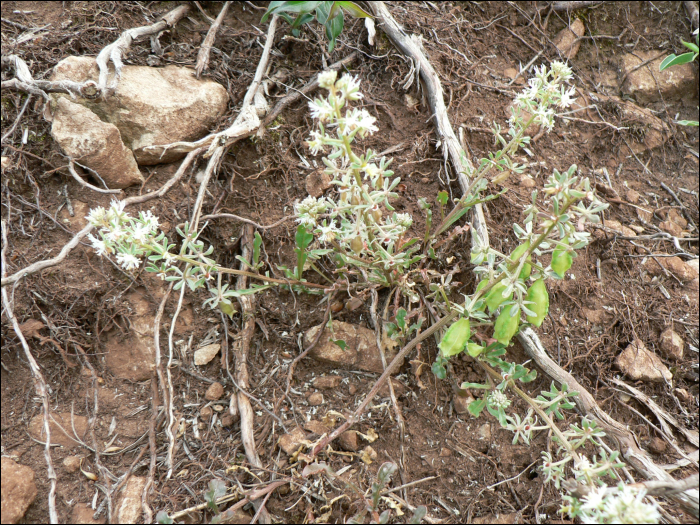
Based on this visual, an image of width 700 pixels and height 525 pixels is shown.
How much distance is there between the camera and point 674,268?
9.75ft

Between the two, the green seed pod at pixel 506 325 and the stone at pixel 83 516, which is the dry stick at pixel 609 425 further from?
the stone at pixel 83 516

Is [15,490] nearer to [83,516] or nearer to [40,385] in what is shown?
[83,516]

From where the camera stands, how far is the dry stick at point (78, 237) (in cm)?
193

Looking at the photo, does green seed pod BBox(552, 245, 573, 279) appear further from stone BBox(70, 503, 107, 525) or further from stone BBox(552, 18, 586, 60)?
stone BBox(552, 18, 586, 60)

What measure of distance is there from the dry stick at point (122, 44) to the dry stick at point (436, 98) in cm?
128

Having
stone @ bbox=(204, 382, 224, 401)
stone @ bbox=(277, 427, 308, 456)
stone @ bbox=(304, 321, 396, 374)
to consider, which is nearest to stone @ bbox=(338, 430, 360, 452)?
stone @ bbox=(277, 427, 308, 456)

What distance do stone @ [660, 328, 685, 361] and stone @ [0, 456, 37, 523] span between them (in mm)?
3278

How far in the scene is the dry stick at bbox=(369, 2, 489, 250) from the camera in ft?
8.56

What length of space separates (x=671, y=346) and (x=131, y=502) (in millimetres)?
2927

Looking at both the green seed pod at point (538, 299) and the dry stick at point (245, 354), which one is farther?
the dry stick at point (245, 354)

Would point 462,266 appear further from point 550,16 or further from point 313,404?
point 550,16

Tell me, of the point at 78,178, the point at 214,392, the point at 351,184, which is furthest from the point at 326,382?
the point at 78,178

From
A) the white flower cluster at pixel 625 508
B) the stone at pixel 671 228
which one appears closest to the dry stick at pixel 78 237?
the white flower cluster at pixel 625 508

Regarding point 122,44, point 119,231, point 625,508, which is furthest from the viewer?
point 122,44
